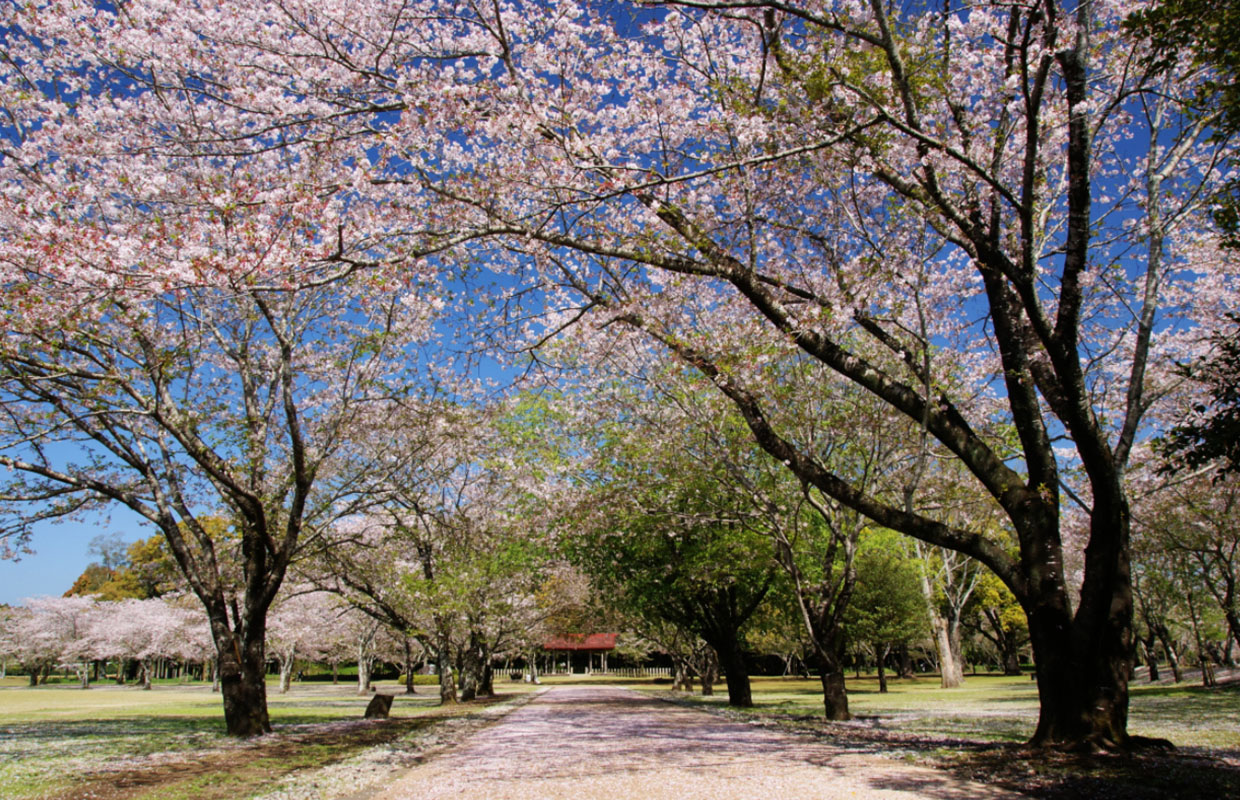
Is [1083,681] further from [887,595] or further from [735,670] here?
[887,595]

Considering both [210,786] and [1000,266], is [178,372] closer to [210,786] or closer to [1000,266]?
[210,786]

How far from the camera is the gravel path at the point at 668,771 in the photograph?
A: 5.95m

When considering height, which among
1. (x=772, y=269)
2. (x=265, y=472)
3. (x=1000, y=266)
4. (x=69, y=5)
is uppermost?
(x=69, y=5)

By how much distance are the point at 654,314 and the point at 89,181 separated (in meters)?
7.28

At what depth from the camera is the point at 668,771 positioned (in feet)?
23.7

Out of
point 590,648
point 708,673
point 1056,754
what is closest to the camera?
point 1056,754

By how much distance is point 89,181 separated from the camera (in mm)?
8234

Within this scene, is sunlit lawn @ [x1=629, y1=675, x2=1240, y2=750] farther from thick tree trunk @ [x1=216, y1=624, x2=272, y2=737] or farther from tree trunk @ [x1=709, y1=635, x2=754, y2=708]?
thick tree trunk @ [x1=216, y1=624, x2=272, y2=737]

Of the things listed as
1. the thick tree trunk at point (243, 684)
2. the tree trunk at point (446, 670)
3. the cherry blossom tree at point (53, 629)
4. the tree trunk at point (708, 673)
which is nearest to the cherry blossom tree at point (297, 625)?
the tree trunk at point (446, 670)

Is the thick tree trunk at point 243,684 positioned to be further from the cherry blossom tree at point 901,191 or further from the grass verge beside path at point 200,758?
the cherry blossom tree at point 901,191

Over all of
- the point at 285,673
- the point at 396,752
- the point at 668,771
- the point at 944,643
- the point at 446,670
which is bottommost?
the point at 285,673

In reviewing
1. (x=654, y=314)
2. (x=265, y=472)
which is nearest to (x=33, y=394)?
(x=265, y=472)

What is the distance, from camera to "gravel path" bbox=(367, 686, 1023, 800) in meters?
5.95

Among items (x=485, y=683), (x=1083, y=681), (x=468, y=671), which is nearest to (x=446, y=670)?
(x=468, y=671)
